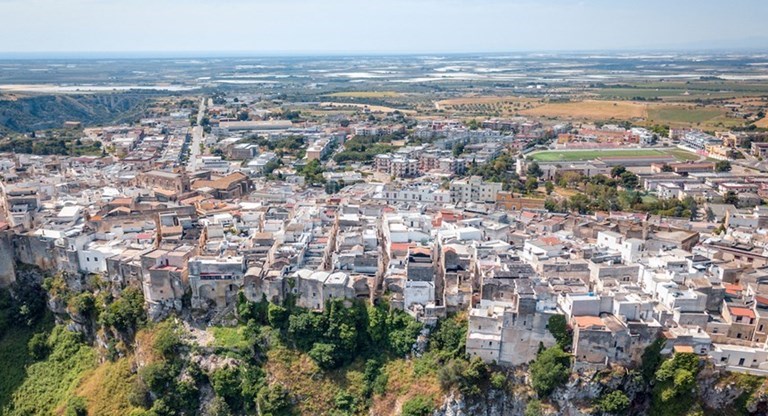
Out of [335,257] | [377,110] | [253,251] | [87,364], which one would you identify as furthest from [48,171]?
[377,110]

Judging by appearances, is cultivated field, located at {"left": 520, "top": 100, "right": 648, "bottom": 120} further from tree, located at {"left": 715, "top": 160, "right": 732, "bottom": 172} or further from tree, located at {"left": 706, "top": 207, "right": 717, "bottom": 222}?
tree, located at {"left": 706, "top": 207, "right": 717, "bottom": 222}

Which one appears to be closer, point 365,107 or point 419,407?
point 419,407

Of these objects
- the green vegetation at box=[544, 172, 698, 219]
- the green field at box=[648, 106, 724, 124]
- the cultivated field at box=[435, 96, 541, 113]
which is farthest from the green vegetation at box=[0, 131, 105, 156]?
the green field at box=[648, 106, 724, 124]

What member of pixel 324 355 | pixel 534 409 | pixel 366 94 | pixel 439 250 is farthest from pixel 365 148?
pixel 366 94

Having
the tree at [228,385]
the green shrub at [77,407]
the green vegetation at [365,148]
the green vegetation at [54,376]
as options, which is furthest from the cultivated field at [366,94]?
A: the tree at [228,385]

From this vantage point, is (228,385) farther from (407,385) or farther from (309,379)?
(407,385)

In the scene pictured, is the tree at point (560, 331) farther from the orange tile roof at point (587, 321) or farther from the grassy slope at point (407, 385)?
the grassy slope at point (407, 385)
